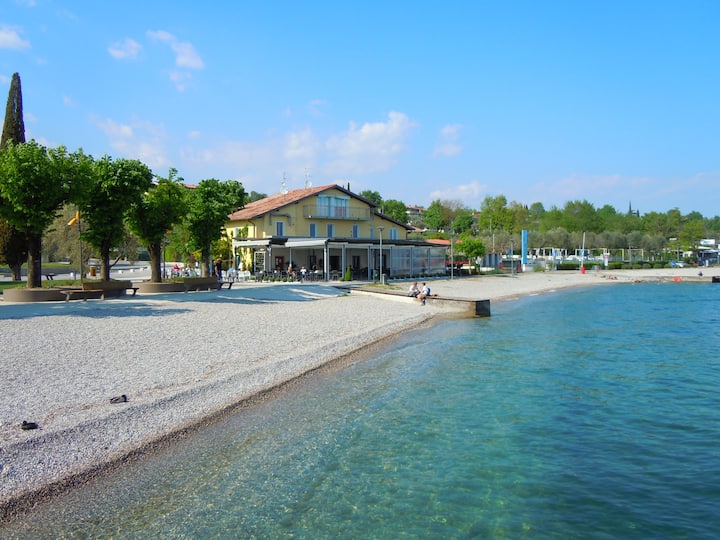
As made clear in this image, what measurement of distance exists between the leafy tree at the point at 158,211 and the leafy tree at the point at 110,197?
180 cm

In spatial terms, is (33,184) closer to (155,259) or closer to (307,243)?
(155,259)

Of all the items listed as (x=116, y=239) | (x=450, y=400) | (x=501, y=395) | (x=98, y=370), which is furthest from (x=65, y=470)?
(x=116, y=239)

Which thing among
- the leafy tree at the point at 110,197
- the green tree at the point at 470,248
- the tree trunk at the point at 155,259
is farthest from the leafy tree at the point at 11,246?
the green tree at the point at 470,248

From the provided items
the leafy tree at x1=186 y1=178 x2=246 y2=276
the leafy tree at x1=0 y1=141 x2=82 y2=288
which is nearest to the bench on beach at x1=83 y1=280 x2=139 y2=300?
the leafy tree at x1=0 y1=141 x2=82 y2=288

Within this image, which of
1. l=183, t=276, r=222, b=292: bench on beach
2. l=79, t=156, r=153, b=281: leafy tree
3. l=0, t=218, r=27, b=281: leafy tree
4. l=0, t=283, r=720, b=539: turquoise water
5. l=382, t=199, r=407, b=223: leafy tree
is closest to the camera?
l=0, t=283, r=720, b=539: turquoise water

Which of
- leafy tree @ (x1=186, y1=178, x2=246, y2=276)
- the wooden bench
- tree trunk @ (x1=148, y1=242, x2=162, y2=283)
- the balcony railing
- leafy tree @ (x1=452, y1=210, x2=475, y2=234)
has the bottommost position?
the wooden bench

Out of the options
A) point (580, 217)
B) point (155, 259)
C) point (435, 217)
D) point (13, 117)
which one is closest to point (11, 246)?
point (13, 117)

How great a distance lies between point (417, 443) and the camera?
31.3 ft

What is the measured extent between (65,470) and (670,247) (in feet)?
416

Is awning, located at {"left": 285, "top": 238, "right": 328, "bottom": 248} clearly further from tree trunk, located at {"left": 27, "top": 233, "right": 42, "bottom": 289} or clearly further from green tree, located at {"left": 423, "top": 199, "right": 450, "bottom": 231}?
green tree, located at {"left": 423, "top": 199, "right": 450, "bottom": 231}

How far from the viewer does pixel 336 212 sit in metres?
48.7

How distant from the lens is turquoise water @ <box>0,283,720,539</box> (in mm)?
6824

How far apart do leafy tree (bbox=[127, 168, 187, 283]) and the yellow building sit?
43.7ft

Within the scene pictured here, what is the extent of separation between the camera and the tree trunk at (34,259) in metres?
22.8
